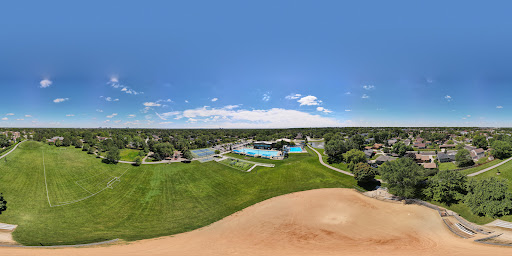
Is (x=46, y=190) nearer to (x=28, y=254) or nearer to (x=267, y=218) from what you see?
(x=28, y=254)

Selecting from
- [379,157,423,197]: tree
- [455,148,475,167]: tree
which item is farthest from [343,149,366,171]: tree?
[455,148,475,167]: tree

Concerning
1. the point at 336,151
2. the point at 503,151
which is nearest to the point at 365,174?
the point at 336,151

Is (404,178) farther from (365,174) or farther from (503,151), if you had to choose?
(503,151)

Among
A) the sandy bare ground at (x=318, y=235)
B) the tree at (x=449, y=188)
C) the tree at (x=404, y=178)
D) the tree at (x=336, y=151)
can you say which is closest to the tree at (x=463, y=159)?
the tree at (x=449, y=188)

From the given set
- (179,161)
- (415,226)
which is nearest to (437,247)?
(415,226)

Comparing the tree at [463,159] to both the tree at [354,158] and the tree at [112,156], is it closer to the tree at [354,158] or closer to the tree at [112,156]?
the tree at [354,158]

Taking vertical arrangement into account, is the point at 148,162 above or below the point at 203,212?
above

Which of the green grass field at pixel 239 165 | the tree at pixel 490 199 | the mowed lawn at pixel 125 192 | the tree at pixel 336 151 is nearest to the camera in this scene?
the tree at pixel 490 199
